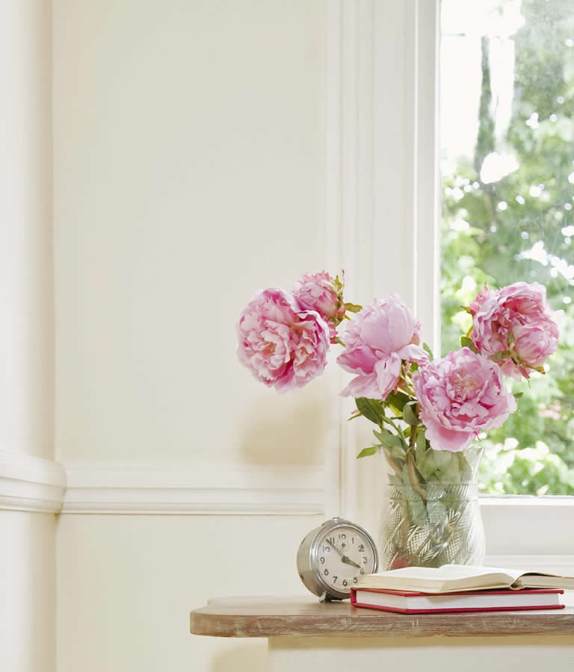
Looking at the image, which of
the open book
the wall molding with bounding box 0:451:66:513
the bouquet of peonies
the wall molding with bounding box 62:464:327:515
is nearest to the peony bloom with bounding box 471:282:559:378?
the bouquet of peonies

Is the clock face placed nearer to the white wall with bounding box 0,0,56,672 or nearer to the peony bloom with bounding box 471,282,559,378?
the peony bloom with bounding box 471,282,559,378

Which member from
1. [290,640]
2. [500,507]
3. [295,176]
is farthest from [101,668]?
[295,176]

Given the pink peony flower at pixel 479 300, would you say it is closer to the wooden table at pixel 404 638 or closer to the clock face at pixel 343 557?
the clock face at pixel 343 557

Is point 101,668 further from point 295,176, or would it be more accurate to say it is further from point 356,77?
point 356,77

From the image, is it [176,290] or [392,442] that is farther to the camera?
[176,290]

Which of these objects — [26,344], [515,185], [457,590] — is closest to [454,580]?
[457,590]

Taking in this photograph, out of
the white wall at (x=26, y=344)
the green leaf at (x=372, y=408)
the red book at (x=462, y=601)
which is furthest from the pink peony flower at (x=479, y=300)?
the white wall at (x=26, y=344)

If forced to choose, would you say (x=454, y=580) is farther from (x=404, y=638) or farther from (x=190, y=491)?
(x=190, y=491)

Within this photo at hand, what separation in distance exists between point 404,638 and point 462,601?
0.30ft

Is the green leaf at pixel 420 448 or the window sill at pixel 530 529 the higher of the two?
the green leaf at pixel 420 448

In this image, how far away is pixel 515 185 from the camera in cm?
231

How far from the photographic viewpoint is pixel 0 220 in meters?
1.73

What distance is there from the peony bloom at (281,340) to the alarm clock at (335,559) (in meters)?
0.25

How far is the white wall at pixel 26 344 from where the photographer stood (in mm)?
1749
